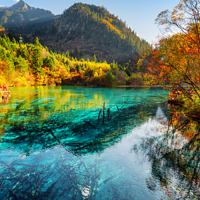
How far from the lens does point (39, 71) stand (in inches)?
2729

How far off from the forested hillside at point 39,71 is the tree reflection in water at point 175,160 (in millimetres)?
45010

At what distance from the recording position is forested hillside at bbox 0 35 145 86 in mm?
47625

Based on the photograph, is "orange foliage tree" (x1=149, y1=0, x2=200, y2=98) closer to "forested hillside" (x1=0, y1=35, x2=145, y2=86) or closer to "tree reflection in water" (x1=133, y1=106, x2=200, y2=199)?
"tree reflection in water" (x1=133, y1=106, x2=200, y2=199)

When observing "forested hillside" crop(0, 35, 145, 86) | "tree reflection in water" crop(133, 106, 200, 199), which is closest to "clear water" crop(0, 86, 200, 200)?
"tree reflection in water" crop(133, 106, 200, 199)

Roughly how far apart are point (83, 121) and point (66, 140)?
4213 millimetres

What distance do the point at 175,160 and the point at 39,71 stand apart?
243 feet

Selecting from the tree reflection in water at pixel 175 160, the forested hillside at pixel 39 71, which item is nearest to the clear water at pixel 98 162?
the tree reflection in water at pixel 175 160

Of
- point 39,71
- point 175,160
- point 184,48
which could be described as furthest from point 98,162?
point 39,71

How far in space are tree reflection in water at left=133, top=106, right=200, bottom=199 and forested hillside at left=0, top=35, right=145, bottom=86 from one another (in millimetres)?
45010

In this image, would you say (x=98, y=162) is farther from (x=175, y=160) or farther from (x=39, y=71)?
(x=39, y=71)

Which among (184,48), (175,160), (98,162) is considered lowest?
(98,162)

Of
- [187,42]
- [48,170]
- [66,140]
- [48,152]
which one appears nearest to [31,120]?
[66,140]

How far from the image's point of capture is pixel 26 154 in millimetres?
6617

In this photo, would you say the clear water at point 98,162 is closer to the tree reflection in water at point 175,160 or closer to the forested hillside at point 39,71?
the tree reflection in water at point 175,160
